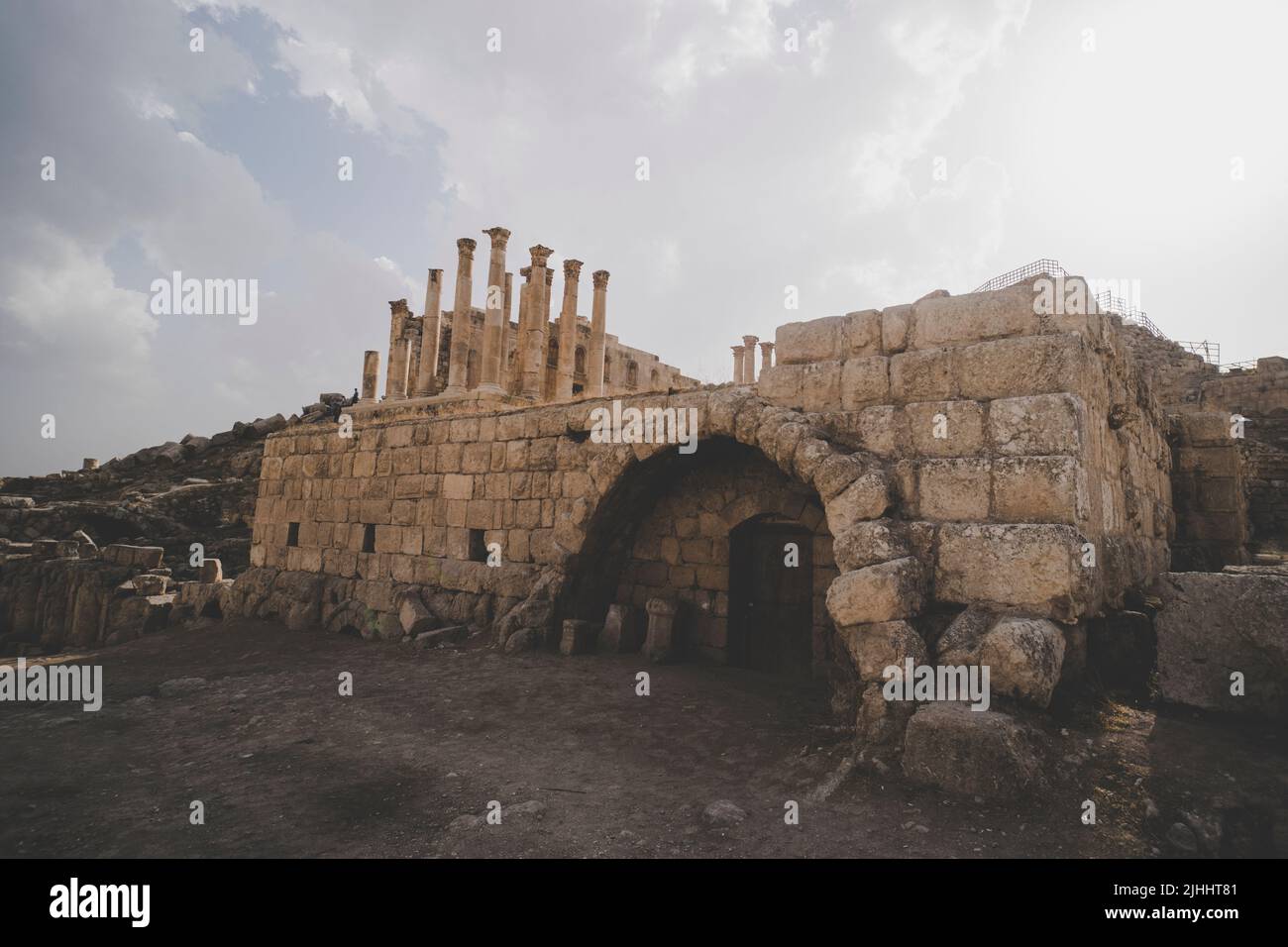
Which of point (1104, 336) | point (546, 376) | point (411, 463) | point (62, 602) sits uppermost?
point (546, 376)

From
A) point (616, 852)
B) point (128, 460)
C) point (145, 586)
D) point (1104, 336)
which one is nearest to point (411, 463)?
point (145, 586)

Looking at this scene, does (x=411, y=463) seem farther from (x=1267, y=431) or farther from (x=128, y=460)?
(x=128, y=460)

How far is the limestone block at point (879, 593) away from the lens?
175 inches

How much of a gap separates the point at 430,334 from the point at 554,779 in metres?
18.6

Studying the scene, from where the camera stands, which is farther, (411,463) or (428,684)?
(411,463)


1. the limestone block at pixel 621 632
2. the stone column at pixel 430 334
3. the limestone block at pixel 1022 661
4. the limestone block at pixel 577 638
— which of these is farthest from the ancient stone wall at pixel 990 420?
the stone column at pixel 430 334

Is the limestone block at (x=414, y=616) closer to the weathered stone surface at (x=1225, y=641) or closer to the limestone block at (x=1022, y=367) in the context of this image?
the limestone block at (x=1022, y=367)

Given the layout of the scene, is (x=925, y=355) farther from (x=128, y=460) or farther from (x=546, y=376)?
(x=128, y=460)

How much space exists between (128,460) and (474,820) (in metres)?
27.1

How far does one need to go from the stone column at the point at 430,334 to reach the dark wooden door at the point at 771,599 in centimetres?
1515
